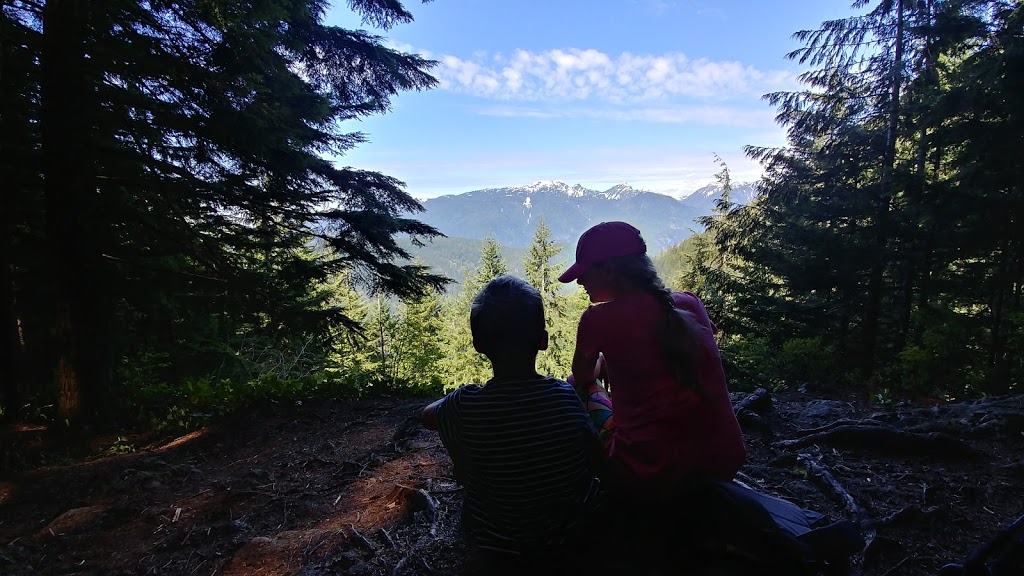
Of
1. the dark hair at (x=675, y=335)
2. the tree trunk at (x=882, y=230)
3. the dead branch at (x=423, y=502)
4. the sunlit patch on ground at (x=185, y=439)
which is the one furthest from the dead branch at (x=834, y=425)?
the tree trunk at (x=882, y=230)

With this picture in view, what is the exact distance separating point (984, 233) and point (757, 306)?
568cm

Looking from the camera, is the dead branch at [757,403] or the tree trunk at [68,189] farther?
the dead branch at [757,403]

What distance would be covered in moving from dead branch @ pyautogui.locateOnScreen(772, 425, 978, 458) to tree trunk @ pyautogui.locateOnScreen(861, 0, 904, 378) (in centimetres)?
731

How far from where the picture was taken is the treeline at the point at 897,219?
6445 mm

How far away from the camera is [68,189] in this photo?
4.88 m

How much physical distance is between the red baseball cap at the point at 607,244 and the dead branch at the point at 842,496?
1914 millimetres

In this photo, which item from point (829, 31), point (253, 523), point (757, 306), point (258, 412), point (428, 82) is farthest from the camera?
point (757, 306)

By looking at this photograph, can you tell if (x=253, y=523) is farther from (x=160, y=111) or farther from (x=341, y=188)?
(x=341, y=188)

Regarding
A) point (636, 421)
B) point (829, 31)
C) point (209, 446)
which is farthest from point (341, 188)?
point (829, 31)

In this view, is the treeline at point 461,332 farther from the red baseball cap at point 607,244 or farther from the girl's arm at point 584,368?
the red baseball cap at point 607,244

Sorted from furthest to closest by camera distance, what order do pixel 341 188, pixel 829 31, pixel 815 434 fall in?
pixel 829 31, pixel 341 188, pixel 815 434

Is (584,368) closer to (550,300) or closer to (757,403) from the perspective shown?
(757,403)

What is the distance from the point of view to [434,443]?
173 inches

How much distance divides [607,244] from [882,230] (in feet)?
35.0
